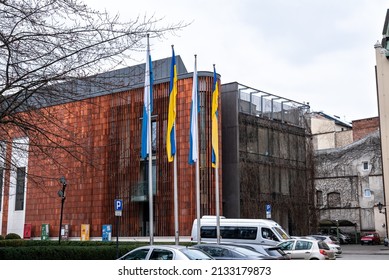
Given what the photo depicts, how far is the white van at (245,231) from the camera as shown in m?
29.0

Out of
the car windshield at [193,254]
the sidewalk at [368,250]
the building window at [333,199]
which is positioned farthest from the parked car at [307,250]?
the building window at [333,199]

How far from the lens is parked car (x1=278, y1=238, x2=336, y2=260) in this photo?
78.8 ft

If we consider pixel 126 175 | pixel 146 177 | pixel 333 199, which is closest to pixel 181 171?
pixel 146 177

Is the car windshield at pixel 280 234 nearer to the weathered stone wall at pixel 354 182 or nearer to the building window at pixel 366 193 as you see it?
the weathered stone wall at pixel 354 182

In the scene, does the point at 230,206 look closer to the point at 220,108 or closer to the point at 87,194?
the point at 220,108

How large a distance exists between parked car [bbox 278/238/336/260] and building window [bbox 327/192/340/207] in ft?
127

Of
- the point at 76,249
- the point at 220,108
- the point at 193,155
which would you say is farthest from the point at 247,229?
the point at 220,108

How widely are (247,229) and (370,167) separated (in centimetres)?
3456

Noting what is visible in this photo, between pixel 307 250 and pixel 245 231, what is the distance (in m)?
5.88

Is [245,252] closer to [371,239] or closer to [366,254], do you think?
[366,254]

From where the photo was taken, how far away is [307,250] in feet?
79.7

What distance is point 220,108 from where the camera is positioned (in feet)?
133

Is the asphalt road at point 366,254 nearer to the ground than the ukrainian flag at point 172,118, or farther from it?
nearer to the ground

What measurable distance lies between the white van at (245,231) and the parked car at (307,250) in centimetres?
383
